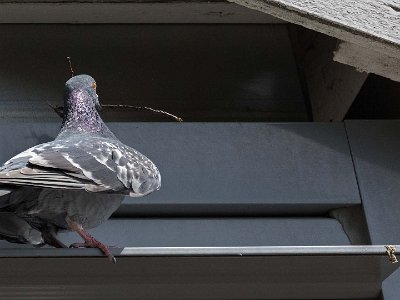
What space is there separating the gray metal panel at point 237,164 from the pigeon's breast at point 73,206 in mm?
379

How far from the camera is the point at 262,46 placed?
151 inches

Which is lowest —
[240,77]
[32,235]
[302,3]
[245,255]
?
[245,255]

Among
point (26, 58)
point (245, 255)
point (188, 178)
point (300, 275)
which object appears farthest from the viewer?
point (26, 58)

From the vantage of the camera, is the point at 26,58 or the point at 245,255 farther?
the point at 26,58

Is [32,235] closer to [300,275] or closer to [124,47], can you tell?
[300,275]

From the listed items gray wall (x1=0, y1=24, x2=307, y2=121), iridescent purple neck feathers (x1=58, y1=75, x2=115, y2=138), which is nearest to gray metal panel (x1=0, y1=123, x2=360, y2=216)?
iridescent purple neck feathers (x1=58, y1=75, x2=115, y2=138)

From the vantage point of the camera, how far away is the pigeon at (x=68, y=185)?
2.41 m

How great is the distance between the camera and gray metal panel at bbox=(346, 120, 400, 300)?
2.97 metres

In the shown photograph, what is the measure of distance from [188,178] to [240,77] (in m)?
0.82

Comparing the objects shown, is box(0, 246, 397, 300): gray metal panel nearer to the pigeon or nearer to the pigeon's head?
the pigeon

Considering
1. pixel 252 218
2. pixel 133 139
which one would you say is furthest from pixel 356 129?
pixel 133 139

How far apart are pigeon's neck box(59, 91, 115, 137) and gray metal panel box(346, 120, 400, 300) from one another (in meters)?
0.71

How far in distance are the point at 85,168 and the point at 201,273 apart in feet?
1.27

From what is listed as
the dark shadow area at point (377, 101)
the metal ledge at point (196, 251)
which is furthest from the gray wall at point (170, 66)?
the metal ledge at point (196, 251)
